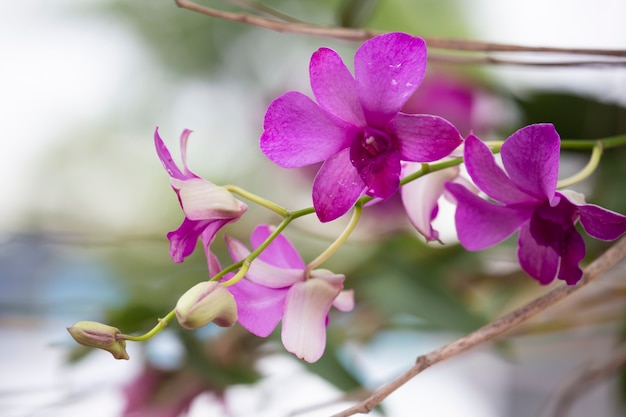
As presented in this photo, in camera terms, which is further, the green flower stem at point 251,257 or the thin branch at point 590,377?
the thin branch at point 590,377

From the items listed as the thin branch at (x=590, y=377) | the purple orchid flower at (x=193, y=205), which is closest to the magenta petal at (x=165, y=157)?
the purple orchid flower at (x=193, y=205)

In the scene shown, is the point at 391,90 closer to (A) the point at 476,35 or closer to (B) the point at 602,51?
(B) the point at 602,51

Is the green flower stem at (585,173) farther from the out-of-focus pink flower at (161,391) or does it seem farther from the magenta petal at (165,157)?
the out-of-focus pink flower at (161,391)

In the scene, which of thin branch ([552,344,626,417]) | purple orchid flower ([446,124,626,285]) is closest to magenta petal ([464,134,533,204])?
purple orchid flower ([446,124,626,285])

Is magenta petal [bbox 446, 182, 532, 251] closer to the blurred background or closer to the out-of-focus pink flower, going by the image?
the blurred background

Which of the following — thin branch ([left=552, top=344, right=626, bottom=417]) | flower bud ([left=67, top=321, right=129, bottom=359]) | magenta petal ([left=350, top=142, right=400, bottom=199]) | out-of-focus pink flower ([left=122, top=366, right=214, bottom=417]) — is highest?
magenta petal ([left=350, top=142, right=400, bottom=199])

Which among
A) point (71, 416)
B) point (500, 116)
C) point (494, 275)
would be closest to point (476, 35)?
point (500, 116)

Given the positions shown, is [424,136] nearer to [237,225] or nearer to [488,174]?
[488,174]

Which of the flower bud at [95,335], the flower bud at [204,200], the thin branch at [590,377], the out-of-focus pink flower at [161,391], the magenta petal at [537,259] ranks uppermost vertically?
the flower bud at [204,200]

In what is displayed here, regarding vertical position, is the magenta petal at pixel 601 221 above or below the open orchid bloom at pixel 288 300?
above
